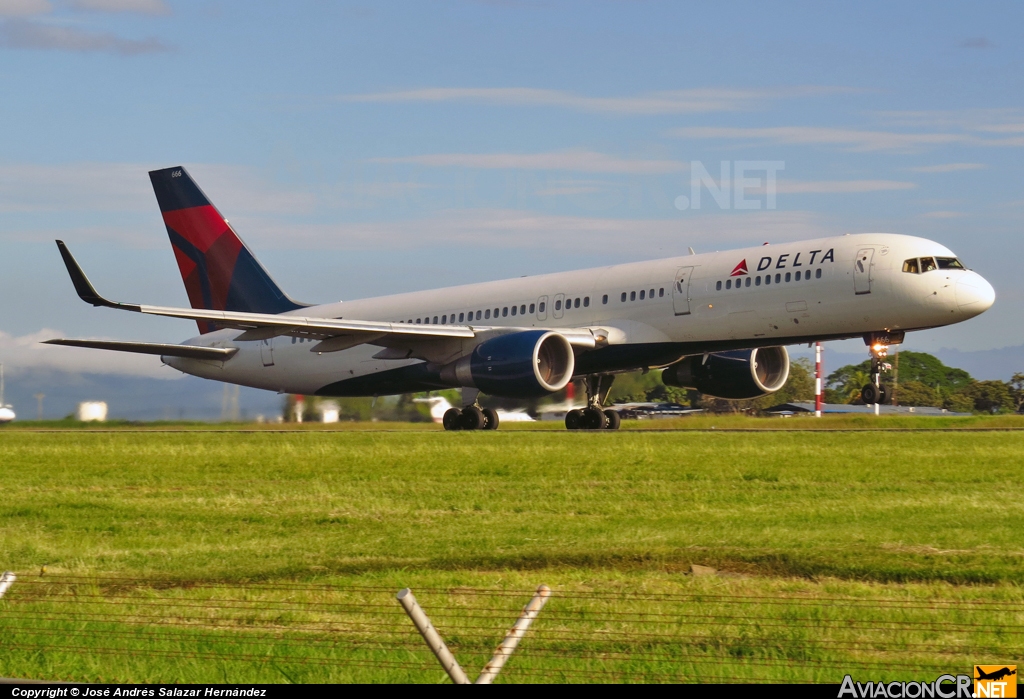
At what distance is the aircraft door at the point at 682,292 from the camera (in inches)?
1273

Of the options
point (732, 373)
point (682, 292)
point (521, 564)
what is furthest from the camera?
point (732, 373)

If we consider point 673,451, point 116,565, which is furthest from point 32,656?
point 673,451

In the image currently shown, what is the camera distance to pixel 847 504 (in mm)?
15781

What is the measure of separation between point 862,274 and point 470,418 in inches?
451

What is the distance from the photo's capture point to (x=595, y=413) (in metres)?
36.4

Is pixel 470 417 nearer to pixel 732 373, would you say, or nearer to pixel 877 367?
pixel 732 373

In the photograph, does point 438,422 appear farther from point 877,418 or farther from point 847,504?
point 847,504

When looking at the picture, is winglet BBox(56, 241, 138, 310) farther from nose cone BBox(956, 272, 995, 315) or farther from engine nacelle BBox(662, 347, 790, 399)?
nose cone BBox(956, 272, 995, 315)

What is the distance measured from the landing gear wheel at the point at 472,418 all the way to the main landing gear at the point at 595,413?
8.53 ft

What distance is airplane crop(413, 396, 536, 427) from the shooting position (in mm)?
36062

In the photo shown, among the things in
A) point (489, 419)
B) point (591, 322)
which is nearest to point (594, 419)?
point (489, 419)

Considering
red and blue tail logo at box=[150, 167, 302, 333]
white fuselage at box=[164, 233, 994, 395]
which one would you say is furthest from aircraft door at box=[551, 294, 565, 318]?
red and blue tail logo at box=[150, 167, 302, 333]

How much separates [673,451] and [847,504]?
29.2ft

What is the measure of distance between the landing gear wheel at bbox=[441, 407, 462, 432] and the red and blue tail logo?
31.4 feet
